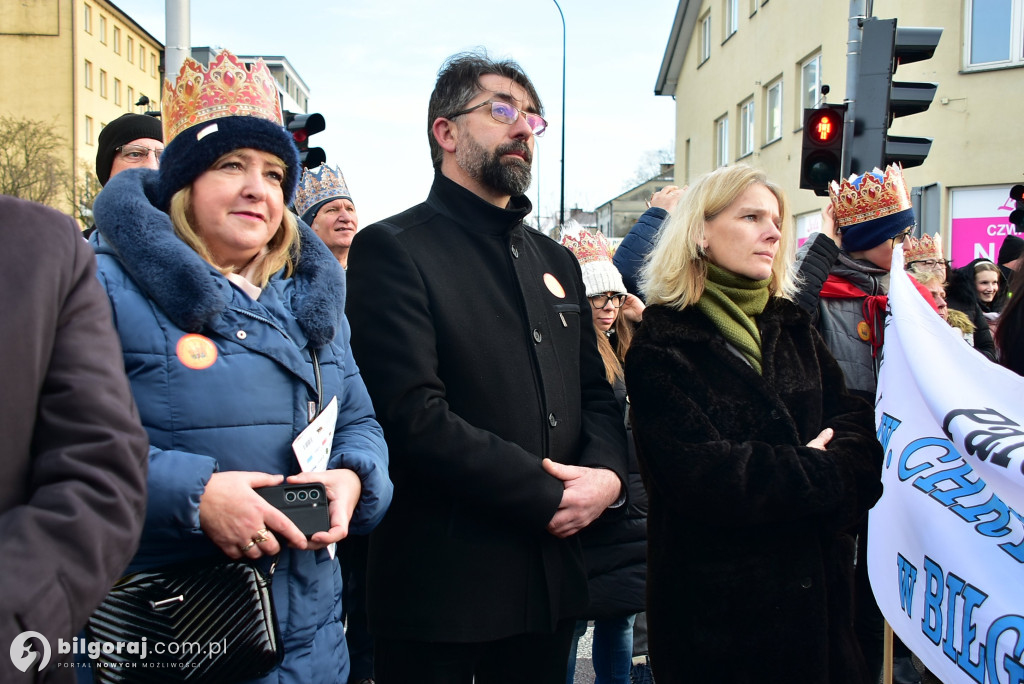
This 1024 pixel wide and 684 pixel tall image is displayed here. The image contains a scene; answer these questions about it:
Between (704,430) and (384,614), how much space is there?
1.07 metres

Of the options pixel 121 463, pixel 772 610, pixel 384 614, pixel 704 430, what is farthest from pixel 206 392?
pixel 772 610

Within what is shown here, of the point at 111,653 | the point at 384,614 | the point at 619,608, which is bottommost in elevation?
the point at 619,608

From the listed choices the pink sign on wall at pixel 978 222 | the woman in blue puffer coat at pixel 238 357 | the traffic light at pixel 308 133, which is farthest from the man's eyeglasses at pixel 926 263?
the pink sign on wall at pixel 978 222

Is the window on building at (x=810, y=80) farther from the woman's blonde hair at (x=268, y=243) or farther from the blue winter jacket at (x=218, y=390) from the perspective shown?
the blue winter jacket at (x=218, y=390)

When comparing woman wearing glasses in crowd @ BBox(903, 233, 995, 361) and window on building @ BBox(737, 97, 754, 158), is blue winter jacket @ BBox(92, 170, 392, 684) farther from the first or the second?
window on building @ BBox(737, 97, 754, 158)

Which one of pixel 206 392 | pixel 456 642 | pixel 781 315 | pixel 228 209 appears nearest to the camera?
pixel 206 392

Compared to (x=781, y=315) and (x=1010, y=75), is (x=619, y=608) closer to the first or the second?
(x=781, y=315)

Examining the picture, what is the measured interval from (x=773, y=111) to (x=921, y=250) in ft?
50.1

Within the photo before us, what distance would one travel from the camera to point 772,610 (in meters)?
2.46

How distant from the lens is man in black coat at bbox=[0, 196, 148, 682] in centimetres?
128

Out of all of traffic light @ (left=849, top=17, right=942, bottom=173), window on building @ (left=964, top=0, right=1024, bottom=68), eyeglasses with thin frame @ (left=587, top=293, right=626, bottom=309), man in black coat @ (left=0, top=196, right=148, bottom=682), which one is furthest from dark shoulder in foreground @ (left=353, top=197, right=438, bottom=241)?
window on building @ (left=964, top=0, right=1024, bottom=68)

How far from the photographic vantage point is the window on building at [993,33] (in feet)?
45.4

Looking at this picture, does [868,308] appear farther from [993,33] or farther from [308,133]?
[993,33]

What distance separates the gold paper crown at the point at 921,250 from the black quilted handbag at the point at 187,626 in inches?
209
